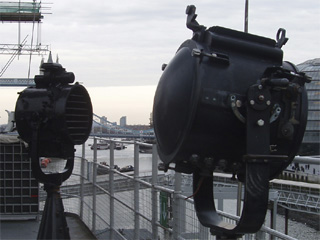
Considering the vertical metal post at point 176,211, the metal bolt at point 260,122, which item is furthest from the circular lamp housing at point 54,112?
the metal bolt at point 260,122

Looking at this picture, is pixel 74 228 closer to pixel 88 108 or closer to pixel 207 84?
pixel 88 108

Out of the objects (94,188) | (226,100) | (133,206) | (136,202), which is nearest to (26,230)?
(94,188)

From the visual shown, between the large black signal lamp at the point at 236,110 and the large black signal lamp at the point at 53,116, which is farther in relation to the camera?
the large black signal lamp at the point at 53,116

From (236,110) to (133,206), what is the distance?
9.79 feet

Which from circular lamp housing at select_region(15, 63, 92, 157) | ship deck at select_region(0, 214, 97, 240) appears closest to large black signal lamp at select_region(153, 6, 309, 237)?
circular lamp housing at select_region(15, 63, 92, 157)

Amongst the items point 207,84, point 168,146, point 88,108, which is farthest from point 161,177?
point 207,84

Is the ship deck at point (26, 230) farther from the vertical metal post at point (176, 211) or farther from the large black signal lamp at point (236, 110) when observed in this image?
the large black signal lamp at point (236, 110)

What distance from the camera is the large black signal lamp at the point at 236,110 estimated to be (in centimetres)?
166

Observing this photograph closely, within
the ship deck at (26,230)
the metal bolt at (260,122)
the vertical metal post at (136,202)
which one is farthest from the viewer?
the ship deck at (26,230)

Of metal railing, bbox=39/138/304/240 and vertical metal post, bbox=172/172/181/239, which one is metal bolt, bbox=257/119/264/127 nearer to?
metal railing, bbox=39/138/304/240

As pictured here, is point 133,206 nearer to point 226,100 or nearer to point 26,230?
point 26,230

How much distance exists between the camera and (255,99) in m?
1.66

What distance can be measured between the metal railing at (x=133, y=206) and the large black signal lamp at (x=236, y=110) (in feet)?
1.85

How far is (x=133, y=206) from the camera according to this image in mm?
4453
